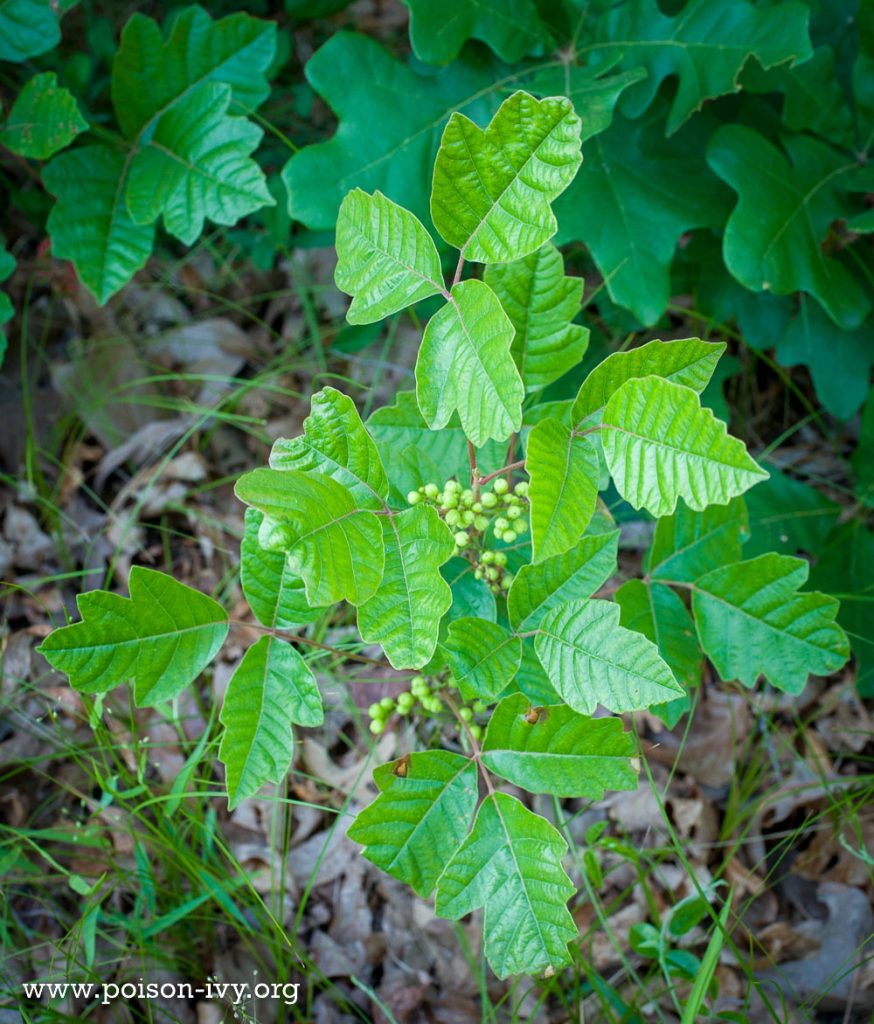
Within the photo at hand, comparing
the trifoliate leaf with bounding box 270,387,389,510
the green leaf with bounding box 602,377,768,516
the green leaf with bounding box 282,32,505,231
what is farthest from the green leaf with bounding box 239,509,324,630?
the green leaf with bounding box 282,32,505,231

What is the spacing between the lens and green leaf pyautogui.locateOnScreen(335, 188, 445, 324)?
111 centimetres

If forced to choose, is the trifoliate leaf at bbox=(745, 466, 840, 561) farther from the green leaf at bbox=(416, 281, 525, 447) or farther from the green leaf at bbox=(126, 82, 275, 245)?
the green leaf at bbox=(126, 82, 275, 245)

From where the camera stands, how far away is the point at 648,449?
1.04 m

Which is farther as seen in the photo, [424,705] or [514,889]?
[424,705]

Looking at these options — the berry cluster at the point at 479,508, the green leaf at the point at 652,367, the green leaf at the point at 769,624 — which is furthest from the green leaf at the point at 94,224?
the green leaf at the point at 769,624

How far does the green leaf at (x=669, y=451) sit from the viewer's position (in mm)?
958

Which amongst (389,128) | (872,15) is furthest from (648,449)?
(872,15)

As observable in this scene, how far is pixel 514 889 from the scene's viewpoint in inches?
45.7

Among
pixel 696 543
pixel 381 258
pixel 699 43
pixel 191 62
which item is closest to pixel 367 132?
pixel 191 62

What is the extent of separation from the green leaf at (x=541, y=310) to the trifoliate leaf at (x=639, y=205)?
0.49 m

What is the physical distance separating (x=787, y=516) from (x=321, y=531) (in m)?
1.47

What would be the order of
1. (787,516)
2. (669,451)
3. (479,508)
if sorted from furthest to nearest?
(787,516) → (479,508) → (669,451)

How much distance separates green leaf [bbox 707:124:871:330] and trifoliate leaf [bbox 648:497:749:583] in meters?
0.54

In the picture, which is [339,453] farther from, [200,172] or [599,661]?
[200,172]
